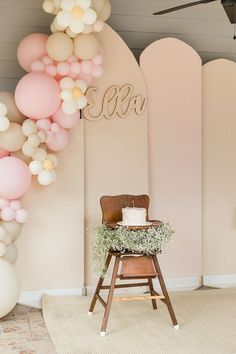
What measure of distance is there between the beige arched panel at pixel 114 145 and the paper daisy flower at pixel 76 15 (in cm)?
Result: 65

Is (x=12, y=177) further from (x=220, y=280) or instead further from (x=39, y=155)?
(x=220, y=280)

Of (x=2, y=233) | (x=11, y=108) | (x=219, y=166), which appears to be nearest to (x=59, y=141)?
(x=11, y=108)

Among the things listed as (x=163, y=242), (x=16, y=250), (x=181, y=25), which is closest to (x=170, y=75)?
(x=181, y=25)

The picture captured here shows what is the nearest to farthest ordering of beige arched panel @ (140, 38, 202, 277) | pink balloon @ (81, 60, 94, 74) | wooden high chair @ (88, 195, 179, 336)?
wooden high chair @ (88, 195, 179, 336) < pink balloon @ (81, 60, 94, 74) < beige arched panel @ (140, 38, 202, 277)

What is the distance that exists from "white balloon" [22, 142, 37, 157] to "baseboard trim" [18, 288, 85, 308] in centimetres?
118

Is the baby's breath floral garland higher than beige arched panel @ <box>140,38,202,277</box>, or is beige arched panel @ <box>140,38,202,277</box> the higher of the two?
beige arched panel @ <box>140,38,202,277</box>

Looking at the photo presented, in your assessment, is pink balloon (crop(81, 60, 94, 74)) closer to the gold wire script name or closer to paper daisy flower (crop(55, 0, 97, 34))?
paper daisy flower (crop(55, 0, 97, 34))

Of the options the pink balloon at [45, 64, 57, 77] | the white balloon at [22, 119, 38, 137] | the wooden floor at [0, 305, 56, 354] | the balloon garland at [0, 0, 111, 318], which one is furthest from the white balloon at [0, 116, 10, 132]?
the wooden floor at [0, 305, 56, 354]

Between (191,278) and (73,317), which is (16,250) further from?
(191,278)

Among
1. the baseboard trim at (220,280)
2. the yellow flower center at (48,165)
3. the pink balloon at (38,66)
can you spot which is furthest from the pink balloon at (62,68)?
the baseboard trim at (220,280)

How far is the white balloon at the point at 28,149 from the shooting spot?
3.70 metres

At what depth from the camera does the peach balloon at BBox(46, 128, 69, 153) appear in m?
3.92

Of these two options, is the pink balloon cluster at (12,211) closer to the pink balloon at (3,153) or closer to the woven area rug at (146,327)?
the pink balloon at (3,153)

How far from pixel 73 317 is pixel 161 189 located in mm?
1369
